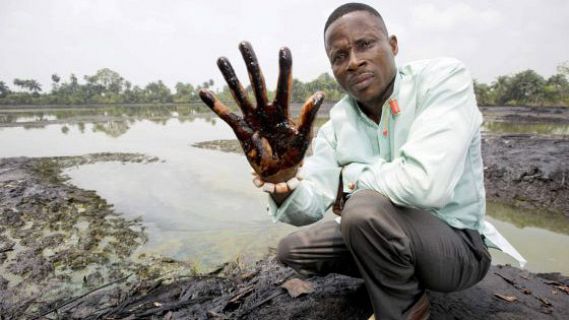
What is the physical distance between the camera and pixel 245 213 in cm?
532

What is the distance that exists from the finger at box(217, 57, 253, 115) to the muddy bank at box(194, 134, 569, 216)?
590 centimetres

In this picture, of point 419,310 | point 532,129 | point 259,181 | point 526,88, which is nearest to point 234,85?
point 259,181

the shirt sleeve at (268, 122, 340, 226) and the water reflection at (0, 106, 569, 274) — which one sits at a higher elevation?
the shirt sleeve at (268, 122, 340, 226)

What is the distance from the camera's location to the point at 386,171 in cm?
148

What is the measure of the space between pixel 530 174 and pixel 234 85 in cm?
677

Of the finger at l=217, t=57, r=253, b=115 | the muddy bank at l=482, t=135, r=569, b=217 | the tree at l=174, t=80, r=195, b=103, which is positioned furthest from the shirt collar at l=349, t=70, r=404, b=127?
the tree at l=174, t=80, r=195, b=103

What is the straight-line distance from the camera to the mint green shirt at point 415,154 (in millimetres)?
1361

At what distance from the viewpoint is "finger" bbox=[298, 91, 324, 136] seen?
1299mm

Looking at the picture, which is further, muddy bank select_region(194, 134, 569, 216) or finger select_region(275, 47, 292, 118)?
muddy bank select_region(194, 134, 569, 216)

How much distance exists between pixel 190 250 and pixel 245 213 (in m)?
1.45

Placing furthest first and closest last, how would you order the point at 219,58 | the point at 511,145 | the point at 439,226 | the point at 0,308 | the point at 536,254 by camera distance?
1. the point at 511,145
2. the point at 536,254
3. the point at 0,308
4. the point at 439,226
5. the point at 219,58

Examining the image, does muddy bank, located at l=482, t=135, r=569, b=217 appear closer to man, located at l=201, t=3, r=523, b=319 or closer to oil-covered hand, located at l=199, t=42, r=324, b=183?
man, located at l=201, t=3, r=523, b=319

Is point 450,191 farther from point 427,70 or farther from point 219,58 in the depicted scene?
point 219,58

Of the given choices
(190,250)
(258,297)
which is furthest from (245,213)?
(258,297)
